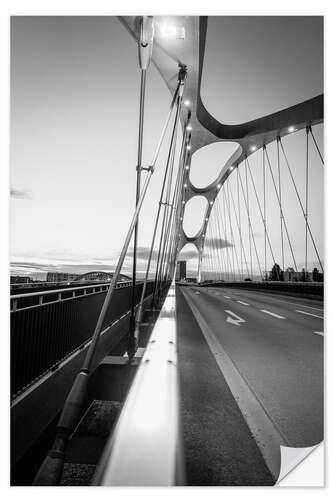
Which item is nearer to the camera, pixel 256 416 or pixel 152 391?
pixel 152 391

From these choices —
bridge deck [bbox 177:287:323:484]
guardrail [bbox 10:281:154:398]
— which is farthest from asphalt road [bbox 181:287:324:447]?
guardrail [bbox 10:281:154:398]

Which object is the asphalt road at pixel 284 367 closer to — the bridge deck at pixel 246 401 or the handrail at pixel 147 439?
the bridge deck at pixel 246 401

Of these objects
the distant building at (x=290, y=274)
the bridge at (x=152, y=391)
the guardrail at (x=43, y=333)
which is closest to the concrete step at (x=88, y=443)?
the bridge at (x=152, y=391)

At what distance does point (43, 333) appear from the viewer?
2.70 meters

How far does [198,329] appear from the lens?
5.24 meters

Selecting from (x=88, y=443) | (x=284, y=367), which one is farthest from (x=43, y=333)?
(x=284, y=367)

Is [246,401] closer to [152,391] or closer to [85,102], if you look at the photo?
[152,391]

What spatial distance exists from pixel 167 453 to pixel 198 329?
191 inches

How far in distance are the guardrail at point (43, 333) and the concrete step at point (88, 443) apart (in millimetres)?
612

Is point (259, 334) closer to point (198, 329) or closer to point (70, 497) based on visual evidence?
point (198, 329)

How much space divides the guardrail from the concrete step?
612 mm

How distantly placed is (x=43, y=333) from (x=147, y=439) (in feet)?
8.10
